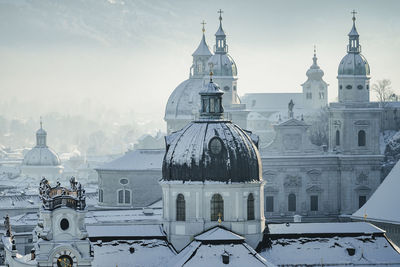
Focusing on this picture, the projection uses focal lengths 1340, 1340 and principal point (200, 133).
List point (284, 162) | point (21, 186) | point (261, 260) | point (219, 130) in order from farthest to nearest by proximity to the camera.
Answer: point (21, 186) → point (284, 162) → point (219, 130) → point (261, 260)

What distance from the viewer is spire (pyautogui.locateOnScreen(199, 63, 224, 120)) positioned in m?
86.1

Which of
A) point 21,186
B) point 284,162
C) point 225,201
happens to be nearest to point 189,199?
point 225,201

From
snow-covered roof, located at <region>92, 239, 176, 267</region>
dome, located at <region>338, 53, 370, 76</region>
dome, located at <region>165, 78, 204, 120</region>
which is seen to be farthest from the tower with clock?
dome, located at <region>165, 78, 204, 120</region>

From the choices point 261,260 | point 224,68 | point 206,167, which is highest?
point 224,68

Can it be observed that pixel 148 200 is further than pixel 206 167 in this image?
Yes

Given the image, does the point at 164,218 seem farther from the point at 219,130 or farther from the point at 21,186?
the point at 21,186

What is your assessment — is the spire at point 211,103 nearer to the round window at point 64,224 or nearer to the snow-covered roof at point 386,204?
the round window at point 64,224

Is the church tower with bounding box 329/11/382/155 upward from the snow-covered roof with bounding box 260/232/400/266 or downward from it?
upward

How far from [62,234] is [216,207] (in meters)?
11.0

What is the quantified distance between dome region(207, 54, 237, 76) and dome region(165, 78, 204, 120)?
11.1 metres

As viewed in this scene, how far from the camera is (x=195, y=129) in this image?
279ft

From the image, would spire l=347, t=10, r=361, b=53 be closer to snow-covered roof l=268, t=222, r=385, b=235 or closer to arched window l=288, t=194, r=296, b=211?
arched window l=288, t=194, r=296, b=211

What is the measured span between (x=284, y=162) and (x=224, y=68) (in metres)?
12.2

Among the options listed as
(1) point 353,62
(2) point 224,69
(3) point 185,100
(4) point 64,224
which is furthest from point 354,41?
(4) point 64,224
